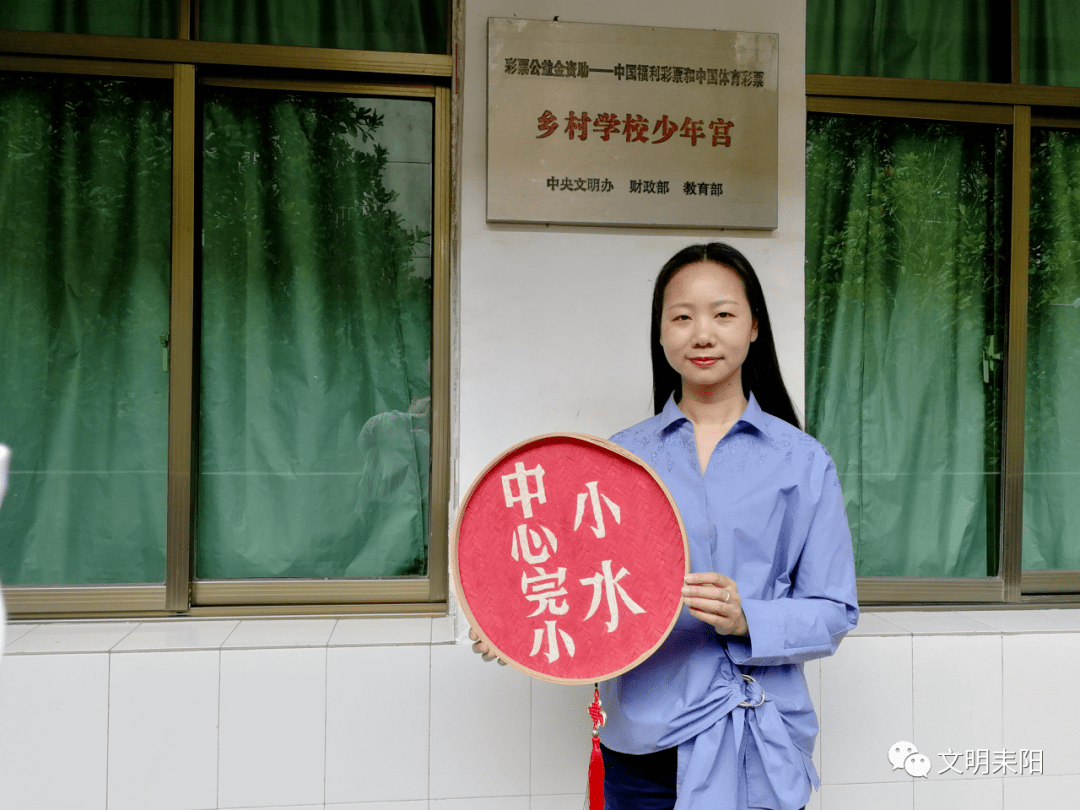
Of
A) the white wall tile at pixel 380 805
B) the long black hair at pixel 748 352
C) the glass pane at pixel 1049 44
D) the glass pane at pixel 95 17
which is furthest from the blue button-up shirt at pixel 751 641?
the glass pane at pixel 95 17

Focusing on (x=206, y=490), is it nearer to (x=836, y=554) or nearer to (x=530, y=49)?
(x=530, y=49)

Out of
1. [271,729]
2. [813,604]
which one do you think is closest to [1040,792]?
[813,604]

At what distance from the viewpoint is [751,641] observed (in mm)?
1254

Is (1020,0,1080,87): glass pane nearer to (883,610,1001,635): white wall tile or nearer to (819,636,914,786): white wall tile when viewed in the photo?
(883,610,1001,635): white wall tile

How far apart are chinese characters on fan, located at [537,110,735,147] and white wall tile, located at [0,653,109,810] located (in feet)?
6.48

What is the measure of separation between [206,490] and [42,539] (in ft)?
1.71

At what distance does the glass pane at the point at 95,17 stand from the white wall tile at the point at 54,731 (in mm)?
1901

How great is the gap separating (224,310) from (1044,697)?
284 centimetres

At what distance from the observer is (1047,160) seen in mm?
2570

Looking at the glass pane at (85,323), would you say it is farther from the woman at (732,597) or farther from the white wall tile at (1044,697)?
the white wall tile at (1044,697)

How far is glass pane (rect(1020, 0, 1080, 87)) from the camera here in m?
2.55

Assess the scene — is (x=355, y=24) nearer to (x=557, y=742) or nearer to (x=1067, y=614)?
(x=557, y=742)

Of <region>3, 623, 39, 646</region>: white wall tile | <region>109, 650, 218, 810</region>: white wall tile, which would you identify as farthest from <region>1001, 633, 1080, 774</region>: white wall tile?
<region>3, 623, 39, 646</region>: white wall tile

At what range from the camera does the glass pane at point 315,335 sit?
232 cm
